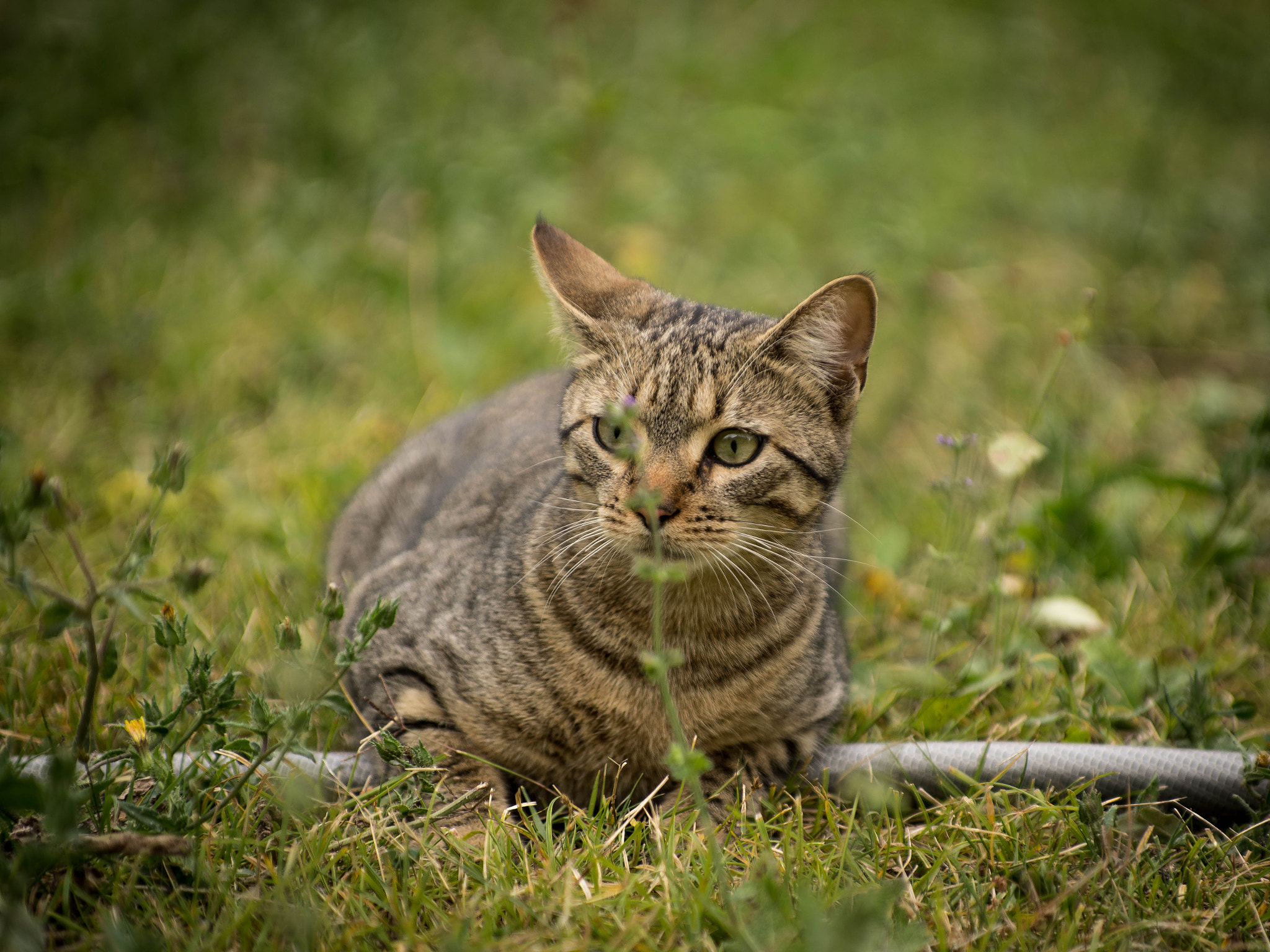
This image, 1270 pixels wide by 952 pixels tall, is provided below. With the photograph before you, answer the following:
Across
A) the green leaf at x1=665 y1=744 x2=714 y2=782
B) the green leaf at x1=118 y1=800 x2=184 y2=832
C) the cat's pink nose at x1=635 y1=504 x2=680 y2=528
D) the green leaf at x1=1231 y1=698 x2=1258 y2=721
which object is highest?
the cat's pink nose at x1=635 y1=504 x2=680 y2=528

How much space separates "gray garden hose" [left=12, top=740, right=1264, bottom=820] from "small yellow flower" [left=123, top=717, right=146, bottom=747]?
0.12m

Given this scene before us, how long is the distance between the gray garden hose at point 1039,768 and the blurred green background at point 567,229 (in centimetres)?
55

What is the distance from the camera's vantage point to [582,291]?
100 inches

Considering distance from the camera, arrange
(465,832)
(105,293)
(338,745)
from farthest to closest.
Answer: (105,293) < (338,745) < (465,832)

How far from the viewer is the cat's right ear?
2.48 metres

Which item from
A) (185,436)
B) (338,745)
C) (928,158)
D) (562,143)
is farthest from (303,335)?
(928,158)

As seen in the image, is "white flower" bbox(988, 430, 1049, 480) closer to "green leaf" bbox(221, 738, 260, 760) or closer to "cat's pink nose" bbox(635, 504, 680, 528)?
"cat's pink nose" bbox(635, 504, 680, 528)

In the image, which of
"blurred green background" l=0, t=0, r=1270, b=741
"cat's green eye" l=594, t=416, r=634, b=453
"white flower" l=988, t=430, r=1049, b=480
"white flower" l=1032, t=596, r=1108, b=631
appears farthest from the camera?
"blurred green background" l=0, t=0, r=1270, b=741

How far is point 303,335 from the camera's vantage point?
4398 mm

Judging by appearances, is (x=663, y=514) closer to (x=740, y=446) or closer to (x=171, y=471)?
(x=740, y=446)

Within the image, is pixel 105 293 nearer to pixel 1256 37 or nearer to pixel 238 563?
pixel 238 563

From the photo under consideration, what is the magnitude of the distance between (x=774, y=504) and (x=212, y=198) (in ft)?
13.5

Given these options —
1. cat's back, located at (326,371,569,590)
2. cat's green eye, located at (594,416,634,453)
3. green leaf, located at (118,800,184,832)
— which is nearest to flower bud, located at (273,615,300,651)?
green leaf, located at (118,800,184,832)

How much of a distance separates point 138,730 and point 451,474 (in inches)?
53.7
